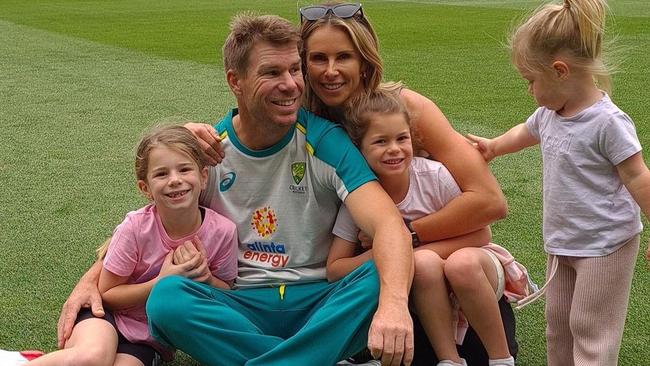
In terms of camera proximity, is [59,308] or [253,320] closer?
[253,320]

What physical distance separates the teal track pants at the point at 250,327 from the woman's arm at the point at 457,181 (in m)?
0.38

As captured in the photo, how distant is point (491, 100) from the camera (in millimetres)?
9516

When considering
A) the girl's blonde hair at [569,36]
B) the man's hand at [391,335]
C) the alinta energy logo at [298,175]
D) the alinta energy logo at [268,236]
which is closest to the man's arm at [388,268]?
the man's hand at [391,335]

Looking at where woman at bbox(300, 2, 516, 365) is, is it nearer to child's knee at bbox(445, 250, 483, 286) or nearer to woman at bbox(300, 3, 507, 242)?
woman at bbox(300, 3, 507, 242)

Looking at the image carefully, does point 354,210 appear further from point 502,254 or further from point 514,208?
point 514,208

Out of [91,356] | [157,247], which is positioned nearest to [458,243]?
[157,247]

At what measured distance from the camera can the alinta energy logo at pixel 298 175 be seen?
3682mm

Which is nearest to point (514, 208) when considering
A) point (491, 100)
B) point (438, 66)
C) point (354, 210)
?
point (354, 210)

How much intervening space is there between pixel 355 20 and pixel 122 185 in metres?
3.06

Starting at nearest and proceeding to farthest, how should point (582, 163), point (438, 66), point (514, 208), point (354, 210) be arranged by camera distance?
1. point (582, 163)
2. point (354, 210)
3. point (514, 208)
4. point (438, 66)

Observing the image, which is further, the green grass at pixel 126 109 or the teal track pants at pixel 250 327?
the green grass at pixel 126 109

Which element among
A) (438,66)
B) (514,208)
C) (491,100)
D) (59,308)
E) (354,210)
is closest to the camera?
(354,210)

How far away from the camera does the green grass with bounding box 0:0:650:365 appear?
181 inches

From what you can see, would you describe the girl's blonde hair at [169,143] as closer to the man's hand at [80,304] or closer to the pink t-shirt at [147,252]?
the pink t-shirt at [147,252]
